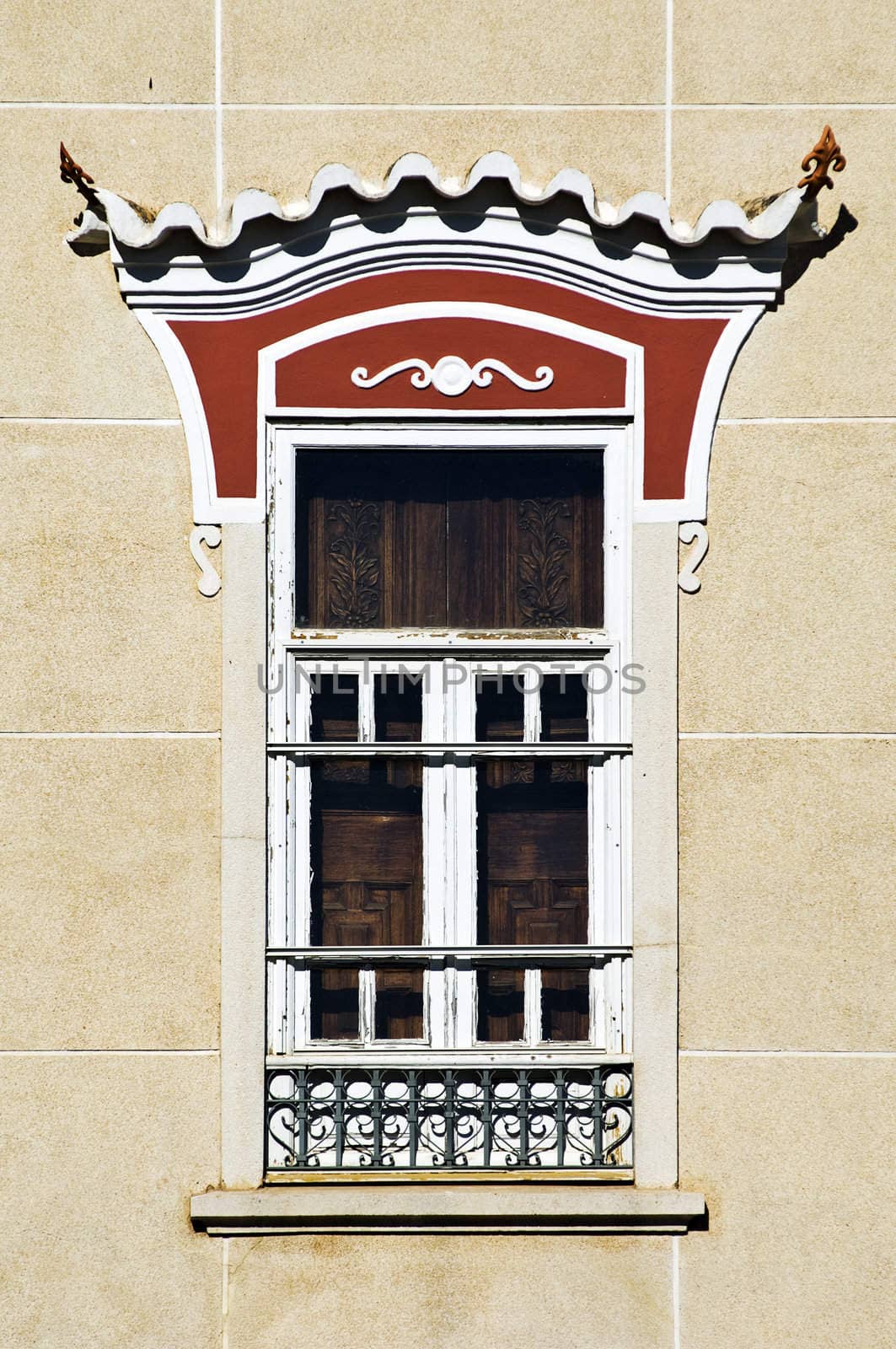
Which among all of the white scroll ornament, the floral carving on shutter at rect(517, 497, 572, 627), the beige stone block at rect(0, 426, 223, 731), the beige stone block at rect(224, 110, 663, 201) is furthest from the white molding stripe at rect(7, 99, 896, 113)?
the floral carving on shutter at rect(517, 497, 572, 627)

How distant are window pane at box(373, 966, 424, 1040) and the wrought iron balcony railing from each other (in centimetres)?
16

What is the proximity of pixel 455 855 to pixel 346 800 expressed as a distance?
0.42 meters

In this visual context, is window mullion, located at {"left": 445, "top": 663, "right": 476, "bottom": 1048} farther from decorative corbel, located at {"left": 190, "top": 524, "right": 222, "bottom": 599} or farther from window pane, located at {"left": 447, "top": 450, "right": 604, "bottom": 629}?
decorative corbel, located at {"left": 190, "top": 524, "right": 222, "bottom": 599}

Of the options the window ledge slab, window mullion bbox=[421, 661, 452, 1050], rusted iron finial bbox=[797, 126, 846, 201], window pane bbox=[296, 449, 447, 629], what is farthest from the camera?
window pane bbox=[296, 449, 447, 629]

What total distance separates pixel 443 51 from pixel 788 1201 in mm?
4030

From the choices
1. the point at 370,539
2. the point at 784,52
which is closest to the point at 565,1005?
the point at 370,539

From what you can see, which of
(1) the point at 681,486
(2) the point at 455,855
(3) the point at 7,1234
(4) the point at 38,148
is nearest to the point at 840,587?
(1) the point at 681,486

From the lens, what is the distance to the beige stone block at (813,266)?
464cm

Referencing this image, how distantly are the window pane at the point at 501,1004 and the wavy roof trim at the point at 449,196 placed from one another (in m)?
2.53

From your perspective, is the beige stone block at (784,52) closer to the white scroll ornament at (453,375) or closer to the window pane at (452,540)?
the white scroll ornament at (453,375)

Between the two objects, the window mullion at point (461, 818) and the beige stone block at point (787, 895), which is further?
the window mullion at point (461, 818)

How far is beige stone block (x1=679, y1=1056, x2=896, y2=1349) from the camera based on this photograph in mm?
4473

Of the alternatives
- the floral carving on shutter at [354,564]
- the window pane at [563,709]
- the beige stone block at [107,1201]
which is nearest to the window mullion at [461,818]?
the window pane at [563,709]

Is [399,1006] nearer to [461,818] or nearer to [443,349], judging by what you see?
[461,818]
